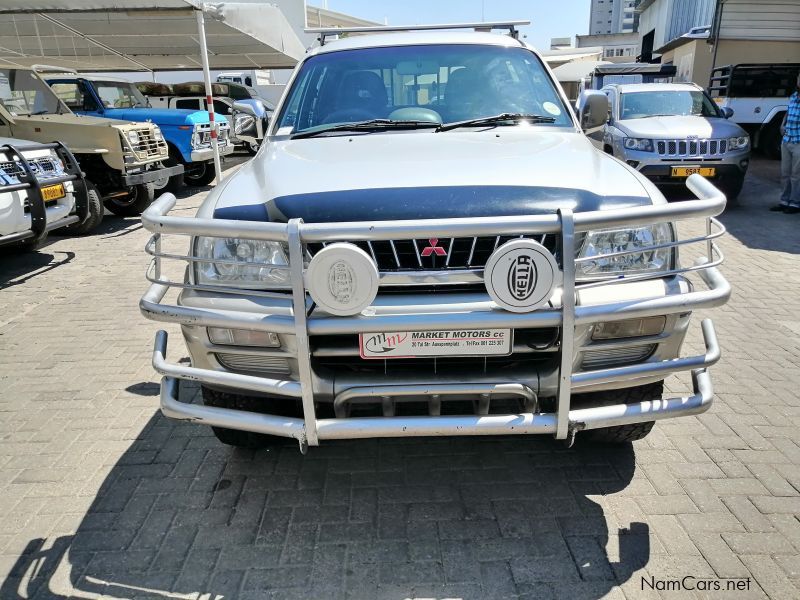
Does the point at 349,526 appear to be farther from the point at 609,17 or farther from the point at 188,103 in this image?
the point at 609,17

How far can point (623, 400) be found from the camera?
256cm

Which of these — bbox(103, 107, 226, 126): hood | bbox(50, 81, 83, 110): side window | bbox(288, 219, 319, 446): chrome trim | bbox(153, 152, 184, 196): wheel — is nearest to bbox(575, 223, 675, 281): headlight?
bbox(288, 219, 319, 446): chrome trim

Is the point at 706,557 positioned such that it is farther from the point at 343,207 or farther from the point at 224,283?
the point at 224,283

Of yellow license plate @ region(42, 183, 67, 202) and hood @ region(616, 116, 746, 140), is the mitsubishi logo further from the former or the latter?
hood @ region(616, 116, 746, 140)

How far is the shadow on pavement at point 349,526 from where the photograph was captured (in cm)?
232

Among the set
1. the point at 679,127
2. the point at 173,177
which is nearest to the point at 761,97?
the point at 679,127

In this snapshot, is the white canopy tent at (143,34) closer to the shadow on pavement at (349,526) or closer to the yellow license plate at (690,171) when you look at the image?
the yellow license plate at (690,171)

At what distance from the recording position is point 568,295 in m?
2.09

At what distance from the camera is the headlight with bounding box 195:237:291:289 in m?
2.36

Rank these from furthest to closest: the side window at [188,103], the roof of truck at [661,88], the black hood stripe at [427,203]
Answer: the side window at [188,103]
the roof of truck at [661,88]
the black hood stripe at [427,203]

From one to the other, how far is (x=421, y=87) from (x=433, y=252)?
5.89ft

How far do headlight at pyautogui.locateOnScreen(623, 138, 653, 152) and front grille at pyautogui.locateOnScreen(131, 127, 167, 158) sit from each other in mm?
7401

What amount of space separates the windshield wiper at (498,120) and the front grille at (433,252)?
1267 millimetres

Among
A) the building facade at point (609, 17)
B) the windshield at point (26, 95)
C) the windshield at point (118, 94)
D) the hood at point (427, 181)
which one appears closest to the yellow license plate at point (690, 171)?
the hood at point (427, 181)
